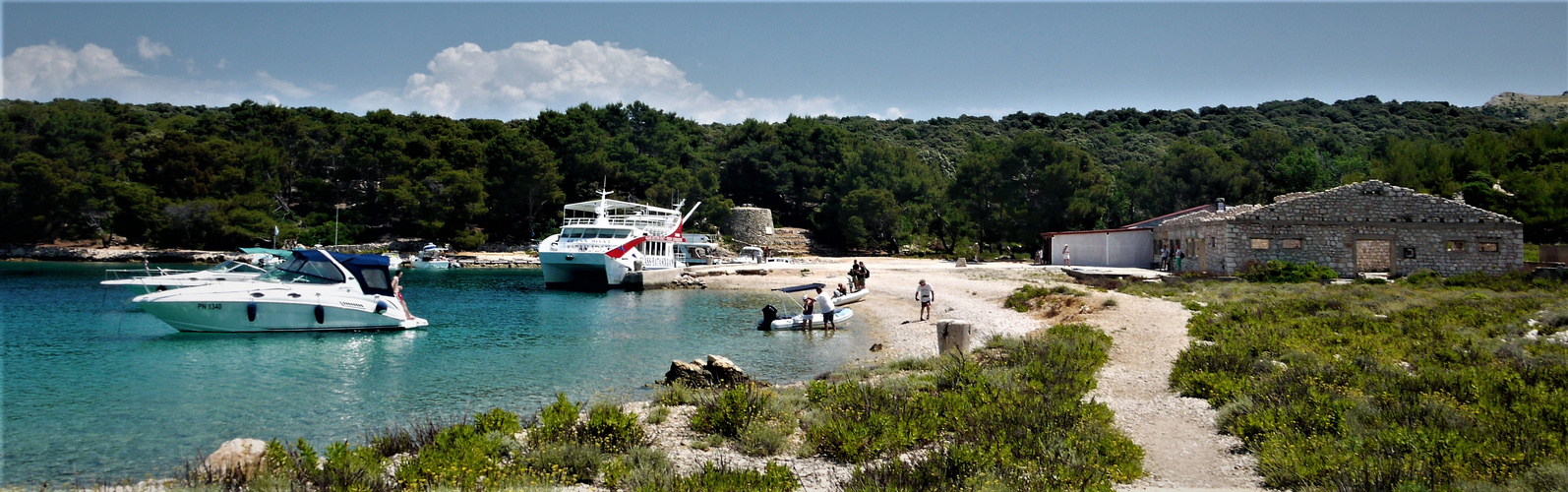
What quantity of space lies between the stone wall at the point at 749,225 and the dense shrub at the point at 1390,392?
49.2 meters

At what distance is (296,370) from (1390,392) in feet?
56.0

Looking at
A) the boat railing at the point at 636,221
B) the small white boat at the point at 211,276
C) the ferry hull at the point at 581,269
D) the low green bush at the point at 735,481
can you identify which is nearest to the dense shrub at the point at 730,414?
the low green bush at the point at 735,481

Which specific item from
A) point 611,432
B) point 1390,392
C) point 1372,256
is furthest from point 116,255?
point 1372,256

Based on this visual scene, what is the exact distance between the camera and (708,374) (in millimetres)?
12125

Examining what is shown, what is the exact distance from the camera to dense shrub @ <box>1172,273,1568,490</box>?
231 inches

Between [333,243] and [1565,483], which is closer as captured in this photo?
[1565,483]

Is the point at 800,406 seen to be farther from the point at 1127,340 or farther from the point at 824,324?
the point at 824,324

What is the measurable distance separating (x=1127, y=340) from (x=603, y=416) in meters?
10.5

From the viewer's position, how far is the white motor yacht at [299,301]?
62.1ft

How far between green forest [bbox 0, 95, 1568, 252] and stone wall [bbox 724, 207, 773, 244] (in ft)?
3.58

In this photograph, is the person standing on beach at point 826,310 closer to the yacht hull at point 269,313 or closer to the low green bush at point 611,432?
the yacht hull at point 269,313

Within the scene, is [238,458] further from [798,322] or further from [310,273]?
[310,273]

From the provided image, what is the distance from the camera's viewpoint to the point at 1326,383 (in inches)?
349

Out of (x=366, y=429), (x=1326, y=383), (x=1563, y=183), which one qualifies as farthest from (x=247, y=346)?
(x=1563, y=183)
